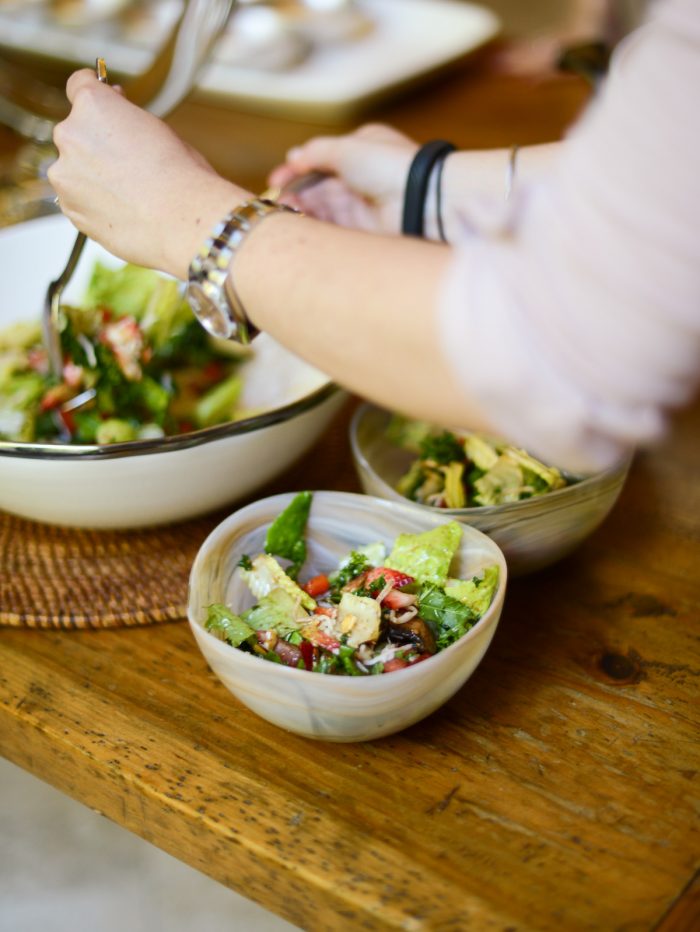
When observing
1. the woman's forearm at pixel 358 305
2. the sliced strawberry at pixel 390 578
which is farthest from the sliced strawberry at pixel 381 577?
the woman's forearm at pixel 358 305

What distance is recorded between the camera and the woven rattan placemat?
0.84 metres

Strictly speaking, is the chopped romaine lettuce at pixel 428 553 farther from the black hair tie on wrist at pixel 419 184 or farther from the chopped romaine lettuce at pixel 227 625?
A: the black hair tie on wrist at pixel 419 184

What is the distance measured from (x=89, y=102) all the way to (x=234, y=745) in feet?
1.48

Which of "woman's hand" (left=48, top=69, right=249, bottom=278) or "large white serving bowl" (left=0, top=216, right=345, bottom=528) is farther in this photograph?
"large white serving bowl" (left=0, top=216, right=345, bottom=528)

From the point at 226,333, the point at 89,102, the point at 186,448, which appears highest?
the point at 89,102

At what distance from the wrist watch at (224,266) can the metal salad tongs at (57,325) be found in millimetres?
257

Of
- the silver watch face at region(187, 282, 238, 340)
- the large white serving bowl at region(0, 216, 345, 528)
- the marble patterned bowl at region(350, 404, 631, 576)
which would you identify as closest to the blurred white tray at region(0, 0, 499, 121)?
the large white serving bowl at region(0, 216, 345, 528)

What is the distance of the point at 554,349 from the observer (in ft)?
1.78

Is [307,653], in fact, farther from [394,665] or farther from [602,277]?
[602,277]

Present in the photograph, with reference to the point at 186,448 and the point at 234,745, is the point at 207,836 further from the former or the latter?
the point at 186,448

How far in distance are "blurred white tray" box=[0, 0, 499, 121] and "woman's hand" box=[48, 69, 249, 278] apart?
1.09 m

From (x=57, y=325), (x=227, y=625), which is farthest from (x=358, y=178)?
(x=227, y=625)

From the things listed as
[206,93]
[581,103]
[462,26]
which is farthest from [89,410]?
[462,26]

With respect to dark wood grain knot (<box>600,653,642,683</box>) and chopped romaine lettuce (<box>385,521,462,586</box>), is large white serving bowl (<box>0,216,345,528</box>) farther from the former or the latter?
dark wood grain knot (<box>600,653,642,683</box>)
